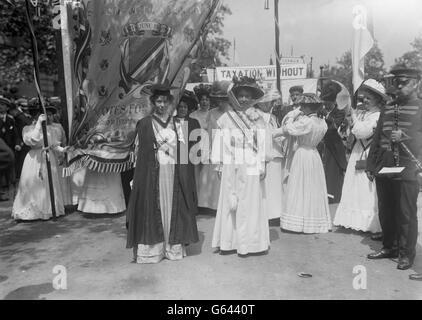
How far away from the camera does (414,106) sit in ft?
15.3

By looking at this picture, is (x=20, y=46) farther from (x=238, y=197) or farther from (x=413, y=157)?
(x=413, y=157)

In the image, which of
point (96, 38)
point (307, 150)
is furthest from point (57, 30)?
point (307, 150)

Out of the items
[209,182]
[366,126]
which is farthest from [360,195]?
[209,182]

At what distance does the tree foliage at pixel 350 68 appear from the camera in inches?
1045

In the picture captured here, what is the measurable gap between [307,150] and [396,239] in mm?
1714

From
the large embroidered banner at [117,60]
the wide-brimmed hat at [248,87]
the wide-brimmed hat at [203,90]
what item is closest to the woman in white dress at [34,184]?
the large embroidered banner at [117,60]

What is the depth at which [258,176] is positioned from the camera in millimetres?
5199

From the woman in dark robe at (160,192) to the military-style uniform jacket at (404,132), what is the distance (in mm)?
2156

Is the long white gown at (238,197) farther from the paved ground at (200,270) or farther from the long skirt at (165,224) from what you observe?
the long skirt at (165,224)

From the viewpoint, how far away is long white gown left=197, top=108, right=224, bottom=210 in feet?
24.5

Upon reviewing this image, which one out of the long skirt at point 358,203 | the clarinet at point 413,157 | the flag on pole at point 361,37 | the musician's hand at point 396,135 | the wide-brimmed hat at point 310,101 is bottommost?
the long skirt at point 358,203

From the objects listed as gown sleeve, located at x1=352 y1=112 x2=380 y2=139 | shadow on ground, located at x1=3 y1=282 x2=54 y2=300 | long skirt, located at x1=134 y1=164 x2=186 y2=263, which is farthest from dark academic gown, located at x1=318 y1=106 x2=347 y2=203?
shadow on ground, located at x1=3 y1=282 x2=54 y2=300

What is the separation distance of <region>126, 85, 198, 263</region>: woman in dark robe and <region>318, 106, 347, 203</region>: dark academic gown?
13.0 feet

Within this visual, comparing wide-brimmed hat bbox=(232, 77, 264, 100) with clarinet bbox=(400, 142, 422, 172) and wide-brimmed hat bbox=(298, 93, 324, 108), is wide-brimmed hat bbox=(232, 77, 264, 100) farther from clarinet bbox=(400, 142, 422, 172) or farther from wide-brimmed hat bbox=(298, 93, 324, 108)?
clarinet bbox=(400, 142, 422, 172)
